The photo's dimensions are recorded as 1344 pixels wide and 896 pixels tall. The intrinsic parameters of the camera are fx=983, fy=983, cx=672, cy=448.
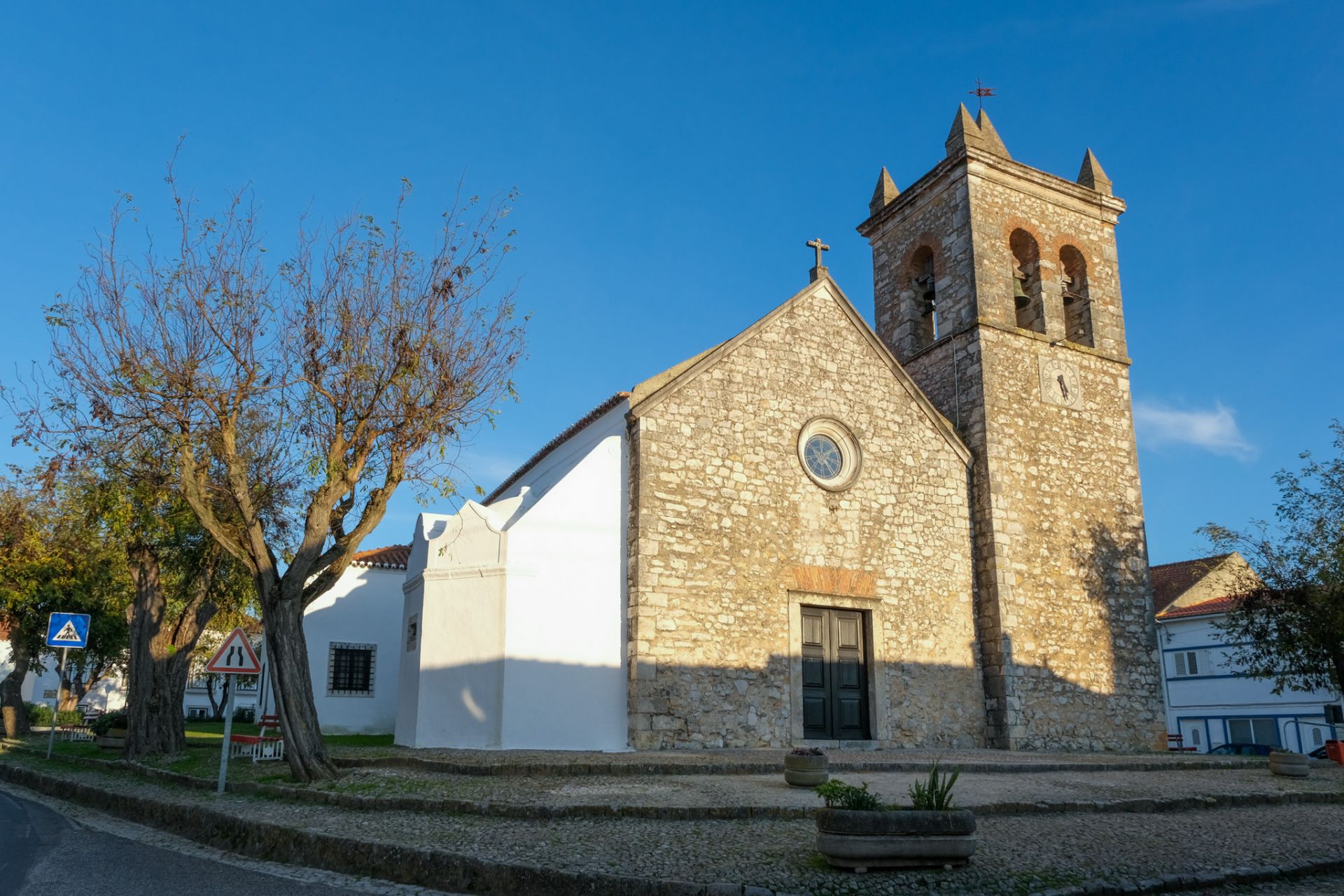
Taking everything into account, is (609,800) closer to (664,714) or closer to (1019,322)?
(664,714)

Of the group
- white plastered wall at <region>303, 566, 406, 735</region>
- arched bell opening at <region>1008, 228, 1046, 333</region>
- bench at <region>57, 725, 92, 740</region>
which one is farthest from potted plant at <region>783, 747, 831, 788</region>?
bench at <region>57, 725, 92, 740</region>

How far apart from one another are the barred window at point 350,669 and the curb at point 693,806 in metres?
13.1

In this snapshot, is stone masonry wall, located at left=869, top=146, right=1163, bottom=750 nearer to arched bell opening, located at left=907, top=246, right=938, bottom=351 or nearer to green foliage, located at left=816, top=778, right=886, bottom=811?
arched bell opening, located at left=907, top=246, right=938, bottom=351

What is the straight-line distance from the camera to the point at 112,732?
1798 centimetres

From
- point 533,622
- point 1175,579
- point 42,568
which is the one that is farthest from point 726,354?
point 1175,579

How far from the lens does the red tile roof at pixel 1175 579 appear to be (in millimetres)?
35719

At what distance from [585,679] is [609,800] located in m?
6.14

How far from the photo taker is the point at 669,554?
1555 centimetres

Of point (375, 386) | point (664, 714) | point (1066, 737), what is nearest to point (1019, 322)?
point (1066, 737)

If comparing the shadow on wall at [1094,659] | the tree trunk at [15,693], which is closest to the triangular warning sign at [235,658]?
the shadow on wall at [1094,659]

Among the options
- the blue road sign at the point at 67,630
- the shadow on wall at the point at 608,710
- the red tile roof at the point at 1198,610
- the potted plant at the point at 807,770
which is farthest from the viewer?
the red tile roof at the point at 1198,610

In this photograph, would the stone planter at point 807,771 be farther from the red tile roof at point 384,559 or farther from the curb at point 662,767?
the red tile roof at point 384,559

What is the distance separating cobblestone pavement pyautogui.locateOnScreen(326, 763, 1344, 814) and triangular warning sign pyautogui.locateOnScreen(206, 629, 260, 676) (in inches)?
65.1

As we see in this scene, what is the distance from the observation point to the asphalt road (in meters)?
6.87
